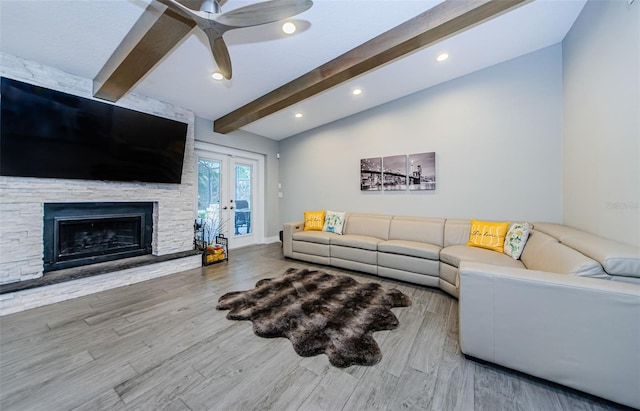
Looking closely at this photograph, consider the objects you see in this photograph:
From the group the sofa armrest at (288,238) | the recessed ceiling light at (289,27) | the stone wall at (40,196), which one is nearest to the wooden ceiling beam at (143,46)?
the stone wall at (40,196)

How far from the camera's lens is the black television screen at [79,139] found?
2.32m

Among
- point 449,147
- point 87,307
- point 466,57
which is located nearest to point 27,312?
point 87,307

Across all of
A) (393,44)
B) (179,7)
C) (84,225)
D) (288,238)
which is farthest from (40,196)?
(393,44)

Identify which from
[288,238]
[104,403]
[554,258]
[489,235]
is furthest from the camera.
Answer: [288,238]

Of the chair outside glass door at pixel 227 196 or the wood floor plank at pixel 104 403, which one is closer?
the wood floor plank at pixel 104 403

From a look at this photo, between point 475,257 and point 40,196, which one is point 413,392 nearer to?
point 475,257

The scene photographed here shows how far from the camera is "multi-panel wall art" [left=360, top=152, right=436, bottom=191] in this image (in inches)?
150

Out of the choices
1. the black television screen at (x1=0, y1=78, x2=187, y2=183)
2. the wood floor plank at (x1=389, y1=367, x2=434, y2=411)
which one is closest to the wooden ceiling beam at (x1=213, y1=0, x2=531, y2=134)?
the black television screen at (x1=0, y1=78, x2=187, y2=183)

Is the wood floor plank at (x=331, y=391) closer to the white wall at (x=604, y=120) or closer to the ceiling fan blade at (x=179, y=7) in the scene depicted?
the white wall at (x=604, y=120)

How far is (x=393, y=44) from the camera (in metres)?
2.29

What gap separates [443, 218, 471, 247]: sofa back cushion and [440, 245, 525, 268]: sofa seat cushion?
28cm

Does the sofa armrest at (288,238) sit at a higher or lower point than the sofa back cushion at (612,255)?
lower

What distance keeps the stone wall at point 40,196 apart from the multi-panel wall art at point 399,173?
3.53 metres

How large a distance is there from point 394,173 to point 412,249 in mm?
1600
